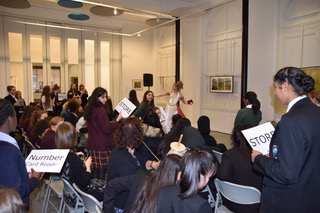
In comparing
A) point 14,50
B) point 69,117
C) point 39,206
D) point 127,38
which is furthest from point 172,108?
point 14,50

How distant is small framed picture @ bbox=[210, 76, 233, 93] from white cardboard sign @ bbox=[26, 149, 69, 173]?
7075mm

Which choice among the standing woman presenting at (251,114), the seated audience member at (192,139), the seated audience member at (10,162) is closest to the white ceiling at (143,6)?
the standing woman presenting at (251,114)

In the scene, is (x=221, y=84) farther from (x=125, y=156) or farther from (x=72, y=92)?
(x=125, y=156)

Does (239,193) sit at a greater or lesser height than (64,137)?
lesser

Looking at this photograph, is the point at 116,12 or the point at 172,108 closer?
the point at 116,12

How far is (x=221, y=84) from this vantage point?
28.3 ft

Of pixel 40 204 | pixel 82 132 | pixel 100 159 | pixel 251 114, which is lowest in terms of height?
pixel 40 204

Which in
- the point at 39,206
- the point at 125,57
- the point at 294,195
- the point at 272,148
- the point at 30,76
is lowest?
the point at 39,206

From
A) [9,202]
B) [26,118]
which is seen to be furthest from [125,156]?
[26,118]

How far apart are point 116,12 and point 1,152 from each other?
18.4 feet

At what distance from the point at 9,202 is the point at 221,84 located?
8143mm

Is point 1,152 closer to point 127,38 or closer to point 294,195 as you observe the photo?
point 294,195

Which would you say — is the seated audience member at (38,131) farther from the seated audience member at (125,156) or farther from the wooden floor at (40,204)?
the seated audience member at (125,156)

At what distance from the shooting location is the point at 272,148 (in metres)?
1.67
